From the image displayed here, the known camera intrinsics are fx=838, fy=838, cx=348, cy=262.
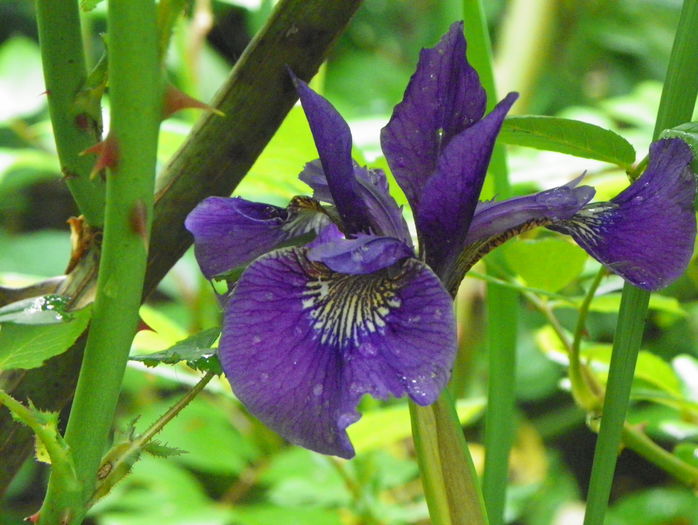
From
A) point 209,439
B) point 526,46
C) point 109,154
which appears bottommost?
point 209,439

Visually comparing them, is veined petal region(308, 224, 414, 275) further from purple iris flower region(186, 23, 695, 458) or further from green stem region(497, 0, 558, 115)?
green stem region(497, 0, 558, 115)

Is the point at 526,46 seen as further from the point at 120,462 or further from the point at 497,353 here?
the point at 120,462

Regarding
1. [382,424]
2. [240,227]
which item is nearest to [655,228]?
[240,227]

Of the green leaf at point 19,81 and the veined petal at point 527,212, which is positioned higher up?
the green leaf at point 19,81

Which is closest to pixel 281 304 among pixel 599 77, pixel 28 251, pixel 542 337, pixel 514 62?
pixel 542 337

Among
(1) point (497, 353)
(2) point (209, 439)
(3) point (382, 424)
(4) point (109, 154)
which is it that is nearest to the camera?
(4) point (109, 154)

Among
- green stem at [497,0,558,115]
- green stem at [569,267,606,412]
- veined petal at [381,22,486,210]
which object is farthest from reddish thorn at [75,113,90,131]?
green stem at [497,0,558,115]

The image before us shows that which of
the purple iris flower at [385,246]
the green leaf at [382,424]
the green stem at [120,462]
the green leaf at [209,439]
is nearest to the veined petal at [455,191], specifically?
the purple iris flower at [385,246]

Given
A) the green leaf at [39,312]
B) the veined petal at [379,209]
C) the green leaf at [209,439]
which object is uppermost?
the veined petal at [379,209]

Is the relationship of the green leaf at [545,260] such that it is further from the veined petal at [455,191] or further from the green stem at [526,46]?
the green stem at [526,46]
